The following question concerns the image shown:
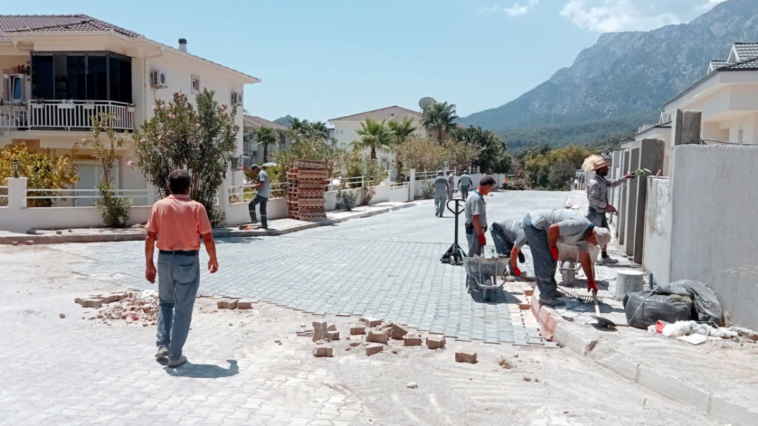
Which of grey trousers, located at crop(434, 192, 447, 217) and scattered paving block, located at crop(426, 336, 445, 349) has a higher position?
grey trousers, located at crop(434, 192, 447, 217)

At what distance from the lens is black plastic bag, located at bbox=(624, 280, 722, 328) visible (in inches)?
258

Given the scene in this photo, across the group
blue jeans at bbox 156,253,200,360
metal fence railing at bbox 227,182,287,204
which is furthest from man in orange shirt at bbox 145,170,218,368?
metal fence railing at bbox 227,182,287,204

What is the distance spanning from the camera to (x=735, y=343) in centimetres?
595

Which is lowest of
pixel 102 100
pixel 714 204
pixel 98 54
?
pixel 714 204

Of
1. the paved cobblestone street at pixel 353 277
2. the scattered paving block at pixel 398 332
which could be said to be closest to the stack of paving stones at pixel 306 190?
the paved cobblestone street at pixel 353 277

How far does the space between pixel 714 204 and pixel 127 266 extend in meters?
9.38

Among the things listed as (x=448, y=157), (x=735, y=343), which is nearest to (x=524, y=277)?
(x=735, y=343)

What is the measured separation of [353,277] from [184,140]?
770cm

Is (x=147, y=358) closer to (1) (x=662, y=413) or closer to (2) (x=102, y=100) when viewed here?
(1) (x=662, y=413)

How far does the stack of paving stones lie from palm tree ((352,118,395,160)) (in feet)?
67.5

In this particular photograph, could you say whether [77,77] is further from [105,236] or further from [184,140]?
[105,236]

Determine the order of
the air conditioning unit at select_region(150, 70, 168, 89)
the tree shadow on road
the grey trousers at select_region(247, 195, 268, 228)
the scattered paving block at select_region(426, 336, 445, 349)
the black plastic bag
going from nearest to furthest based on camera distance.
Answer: the tree shadow on road, the scattered paving block at select_region(426, 336, 445, 349), the black plastic bag, the grey trousers at select_region(247, 195, 268, 228), the air conditioning unit at select_region(150, 70, 168, 89)

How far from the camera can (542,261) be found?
754 cm

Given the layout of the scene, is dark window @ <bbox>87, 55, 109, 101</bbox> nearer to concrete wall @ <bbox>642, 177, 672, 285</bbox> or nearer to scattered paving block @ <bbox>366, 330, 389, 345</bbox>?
concrete wall @ <bbox>642, 177, 672, 285</bbox>
